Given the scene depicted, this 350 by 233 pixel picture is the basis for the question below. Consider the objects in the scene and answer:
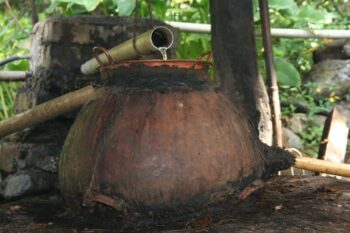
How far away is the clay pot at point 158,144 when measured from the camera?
223 cm

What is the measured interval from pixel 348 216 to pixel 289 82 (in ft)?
10.6

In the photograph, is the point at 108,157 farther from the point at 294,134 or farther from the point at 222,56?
the point at 294,134

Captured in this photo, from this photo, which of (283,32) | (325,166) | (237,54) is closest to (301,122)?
(283,32)

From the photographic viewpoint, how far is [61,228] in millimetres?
2438

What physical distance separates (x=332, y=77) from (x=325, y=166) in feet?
12.5

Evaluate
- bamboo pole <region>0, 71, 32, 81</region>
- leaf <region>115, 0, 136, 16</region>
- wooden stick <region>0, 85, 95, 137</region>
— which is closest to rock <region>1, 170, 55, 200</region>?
wooden stick <region>0, 85, 95, 137</region>

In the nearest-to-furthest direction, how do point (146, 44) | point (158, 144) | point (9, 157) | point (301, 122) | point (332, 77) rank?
point (158, 144) → point (146, 44) → point (9, 157) → point (301, 122) → point (332, 77)

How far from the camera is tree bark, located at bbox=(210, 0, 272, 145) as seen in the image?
11.2 feet

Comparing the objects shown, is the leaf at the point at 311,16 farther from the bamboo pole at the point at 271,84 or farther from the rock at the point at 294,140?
the bamboo pole at the point at 271,84

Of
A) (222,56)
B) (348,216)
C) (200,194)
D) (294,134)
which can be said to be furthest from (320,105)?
(200,194)

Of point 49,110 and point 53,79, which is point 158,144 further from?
point 53,79

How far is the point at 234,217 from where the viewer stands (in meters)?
2.38

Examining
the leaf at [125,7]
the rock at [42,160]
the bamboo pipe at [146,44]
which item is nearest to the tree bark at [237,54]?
the bamboo pipe at [146,44]

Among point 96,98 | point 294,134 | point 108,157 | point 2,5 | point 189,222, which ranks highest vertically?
point 2,5
